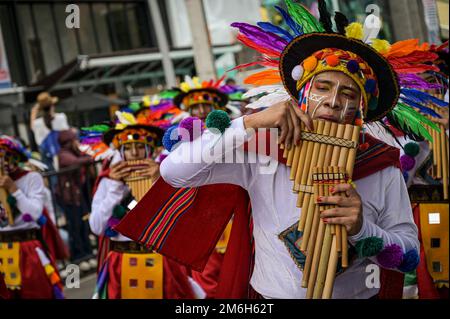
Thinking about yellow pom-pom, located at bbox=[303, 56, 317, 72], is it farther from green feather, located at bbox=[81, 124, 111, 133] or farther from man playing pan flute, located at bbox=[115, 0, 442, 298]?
green feather, located at bbox=[81, 124, 111, 133]

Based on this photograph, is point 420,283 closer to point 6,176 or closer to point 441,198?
point 441,198

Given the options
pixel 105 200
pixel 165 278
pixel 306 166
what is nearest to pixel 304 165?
pixel 306 166

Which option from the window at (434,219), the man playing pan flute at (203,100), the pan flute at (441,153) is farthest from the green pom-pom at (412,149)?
the man playing pan flute at (203,100)

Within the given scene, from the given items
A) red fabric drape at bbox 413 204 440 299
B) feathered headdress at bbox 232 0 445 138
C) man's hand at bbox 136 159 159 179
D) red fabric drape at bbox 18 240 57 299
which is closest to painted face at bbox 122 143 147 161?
man's hand at bbox 136 159 159 179

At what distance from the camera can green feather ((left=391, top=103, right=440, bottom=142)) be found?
10.9 ft

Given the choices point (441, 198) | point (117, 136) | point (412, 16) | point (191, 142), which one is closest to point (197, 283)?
point (117, 136)

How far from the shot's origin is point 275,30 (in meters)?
3.32

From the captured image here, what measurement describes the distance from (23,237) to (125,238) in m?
1.44

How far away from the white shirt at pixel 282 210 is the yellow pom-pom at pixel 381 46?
54 cm

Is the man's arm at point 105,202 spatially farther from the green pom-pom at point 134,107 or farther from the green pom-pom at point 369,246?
the green pom-pom at point 369,246

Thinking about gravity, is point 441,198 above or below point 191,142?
below

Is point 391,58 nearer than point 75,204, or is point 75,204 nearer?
point 391,58

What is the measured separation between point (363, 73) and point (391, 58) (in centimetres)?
24
